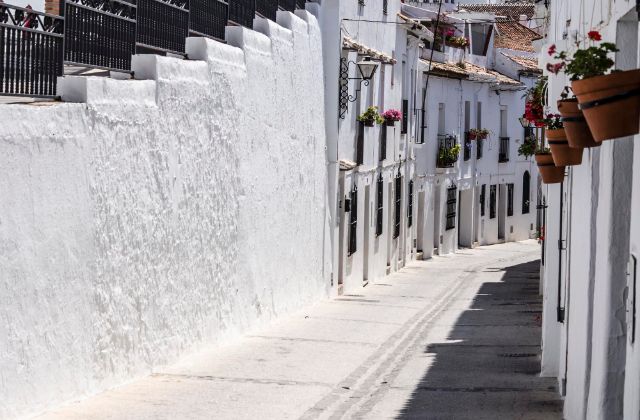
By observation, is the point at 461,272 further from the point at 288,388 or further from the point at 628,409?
the point at 628,409

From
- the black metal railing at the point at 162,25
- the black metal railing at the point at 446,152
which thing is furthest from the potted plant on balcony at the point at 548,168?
the black metal railing at the point at 446,152

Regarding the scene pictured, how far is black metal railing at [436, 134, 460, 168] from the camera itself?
3950 centimetres

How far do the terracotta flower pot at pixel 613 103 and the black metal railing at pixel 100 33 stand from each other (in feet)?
23.0

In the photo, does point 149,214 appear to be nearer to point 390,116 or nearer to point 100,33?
point 100,33

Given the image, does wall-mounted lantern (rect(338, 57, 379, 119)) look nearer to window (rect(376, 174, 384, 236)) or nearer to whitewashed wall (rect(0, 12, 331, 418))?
whitewashed wall (rect(0, 12, 331, 418))

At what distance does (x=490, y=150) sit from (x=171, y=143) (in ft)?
108

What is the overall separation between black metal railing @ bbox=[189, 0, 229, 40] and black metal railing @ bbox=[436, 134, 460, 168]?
884 inches

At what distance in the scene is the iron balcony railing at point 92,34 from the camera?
35.4 ft

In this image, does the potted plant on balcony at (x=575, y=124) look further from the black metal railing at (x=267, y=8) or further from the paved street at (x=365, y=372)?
the black metal railing at (x=267, y=8)

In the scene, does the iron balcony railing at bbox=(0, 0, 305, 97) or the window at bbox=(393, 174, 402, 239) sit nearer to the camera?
the iron balcony railing at bbox=(0, 0, 305, 97)

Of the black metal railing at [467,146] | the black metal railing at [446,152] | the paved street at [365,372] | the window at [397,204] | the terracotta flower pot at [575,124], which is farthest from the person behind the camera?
the black metal railing at [467,146]

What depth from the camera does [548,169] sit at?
11.1 meters

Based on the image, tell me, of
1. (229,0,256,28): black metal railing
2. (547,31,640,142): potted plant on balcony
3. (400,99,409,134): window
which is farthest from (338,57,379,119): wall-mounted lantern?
(547,31,640,142): potted plant on balcony

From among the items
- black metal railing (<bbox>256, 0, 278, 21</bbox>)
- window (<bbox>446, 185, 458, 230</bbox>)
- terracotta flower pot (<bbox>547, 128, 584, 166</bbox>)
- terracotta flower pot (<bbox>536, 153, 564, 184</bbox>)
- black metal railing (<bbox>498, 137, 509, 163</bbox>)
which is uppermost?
black metal railing (<bbox>256, 0, 278, 21</bbox>)
